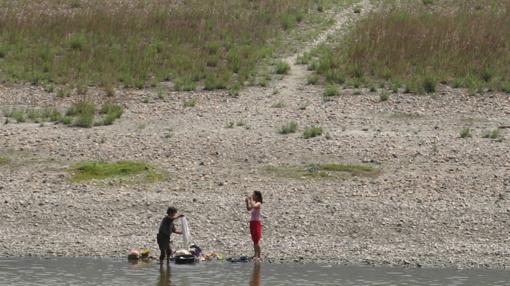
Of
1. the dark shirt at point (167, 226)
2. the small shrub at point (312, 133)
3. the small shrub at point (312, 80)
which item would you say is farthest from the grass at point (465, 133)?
the dark shirt at point (167, 226)

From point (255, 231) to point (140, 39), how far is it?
16182 millimetres

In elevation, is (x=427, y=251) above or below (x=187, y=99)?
below

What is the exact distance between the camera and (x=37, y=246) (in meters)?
25.6

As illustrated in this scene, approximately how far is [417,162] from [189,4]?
15879 millimetres

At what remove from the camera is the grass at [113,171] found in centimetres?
2925

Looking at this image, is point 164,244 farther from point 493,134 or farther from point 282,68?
point 282,68

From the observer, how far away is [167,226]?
2458cm

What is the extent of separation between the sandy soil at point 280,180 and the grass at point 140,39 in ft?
4.20

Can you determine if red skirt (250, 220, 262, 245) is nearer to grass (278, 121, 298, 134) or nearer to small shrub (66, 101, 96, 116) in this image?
grass (278, 121, 298, 134)

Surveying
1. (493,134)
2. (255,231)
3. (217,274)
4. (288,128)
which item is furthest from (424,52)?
(217,274)

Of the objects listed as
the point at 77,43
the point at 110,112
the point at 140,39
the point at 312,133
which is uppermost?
the point at 140,39

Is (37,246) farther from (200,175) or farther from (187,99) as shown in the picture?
(187,99)

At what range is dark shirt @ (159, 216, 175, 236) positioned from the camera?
965 inches

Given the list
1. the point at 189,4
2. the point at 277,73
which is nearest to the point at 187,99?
the point at 277,73
